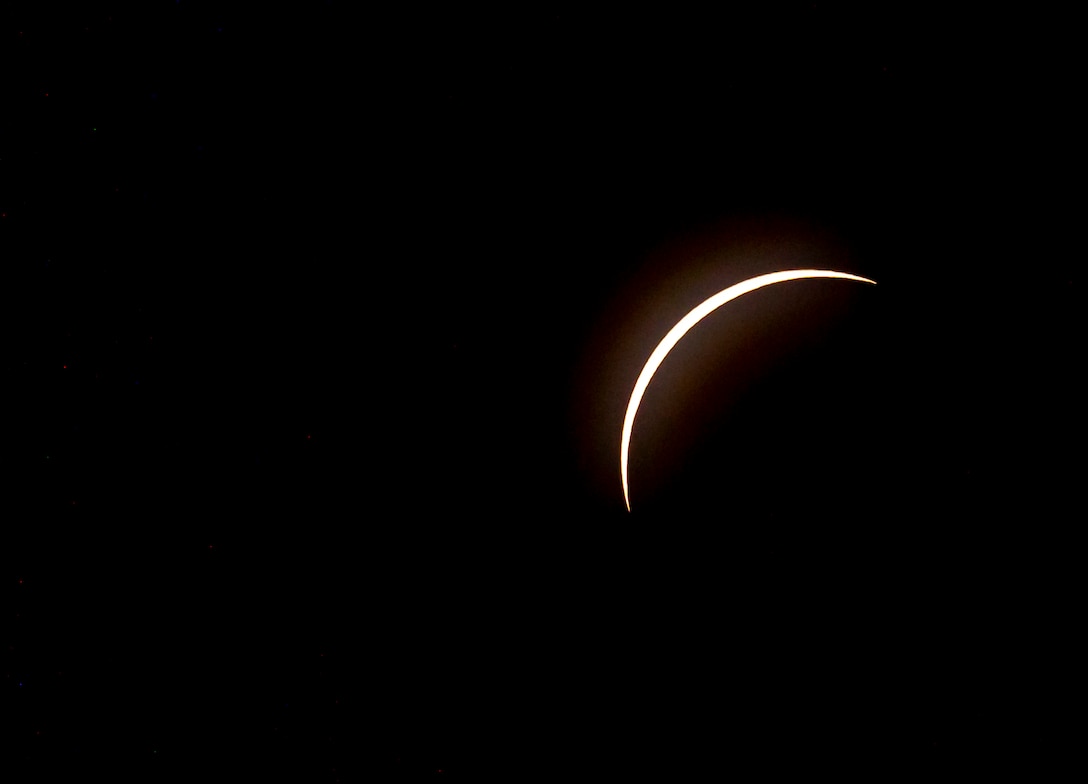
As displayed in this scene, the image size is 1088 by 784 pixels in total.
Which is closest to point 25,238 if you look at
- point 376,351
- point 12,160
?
point 12,160

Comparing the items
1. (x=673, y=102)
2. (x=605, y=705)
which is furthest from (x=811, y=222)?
(x=605, y=705)

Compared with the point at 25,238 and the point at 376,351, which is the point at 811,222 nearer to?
the point at 376,351

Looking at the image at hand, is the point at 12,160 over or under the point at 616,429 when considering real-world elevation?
over

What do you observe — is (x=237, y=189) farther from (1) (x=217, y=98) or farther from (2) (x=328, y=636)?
(2) (x=328, y=636)

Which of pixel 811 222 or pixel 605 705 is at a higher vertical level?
pixel 811 222

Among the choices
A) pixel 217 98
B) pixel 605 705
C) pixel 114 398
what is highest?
pixel 217 98

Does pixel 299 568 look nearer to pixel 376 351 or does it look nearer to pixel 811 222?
pixel 376 351
